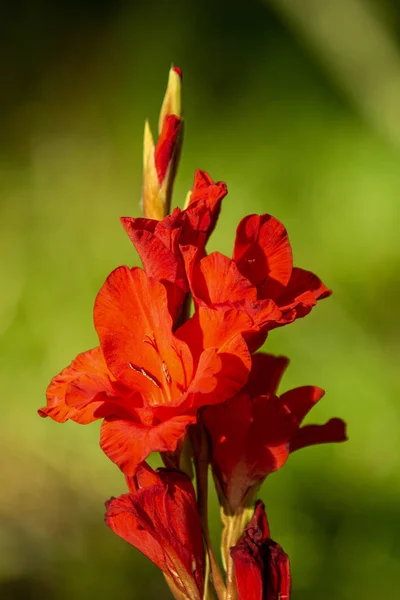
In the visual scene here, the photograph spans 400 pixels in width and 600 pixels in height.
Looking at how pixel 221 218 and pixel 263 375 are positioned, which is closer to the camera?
pixel 263 375

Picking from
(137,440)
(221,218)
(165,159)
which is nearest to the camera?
(137,440)

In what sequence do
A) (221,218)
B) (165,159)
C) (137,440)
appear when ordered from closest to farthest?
1. (137,440)
2. (165,159)
3. (221,218)

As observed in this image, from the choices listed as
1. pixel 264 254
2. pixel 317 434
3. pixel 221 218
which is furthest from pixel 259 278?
pixel 221 218

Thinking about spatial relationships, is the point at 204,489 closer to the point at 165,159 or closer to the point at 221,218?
the point at 165,159

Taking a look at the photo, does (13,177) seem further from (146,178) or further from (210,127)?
(146,178)

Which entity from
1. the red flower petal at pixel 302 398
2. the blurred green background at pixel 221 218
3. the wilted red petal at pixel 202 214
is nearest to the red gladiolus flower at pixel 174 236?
the wilted red petal at pixel 202 214

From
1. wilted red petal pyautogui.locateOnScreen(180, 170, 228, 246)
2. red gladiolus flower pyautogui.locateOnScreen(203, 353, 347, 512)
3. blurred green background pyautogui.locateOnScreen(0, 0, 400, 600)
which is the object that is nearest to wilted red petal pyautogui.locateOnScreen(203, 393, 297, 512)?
red gladiolus flower pyautogui.locateOnScreen(203, 353, 347, 512)
